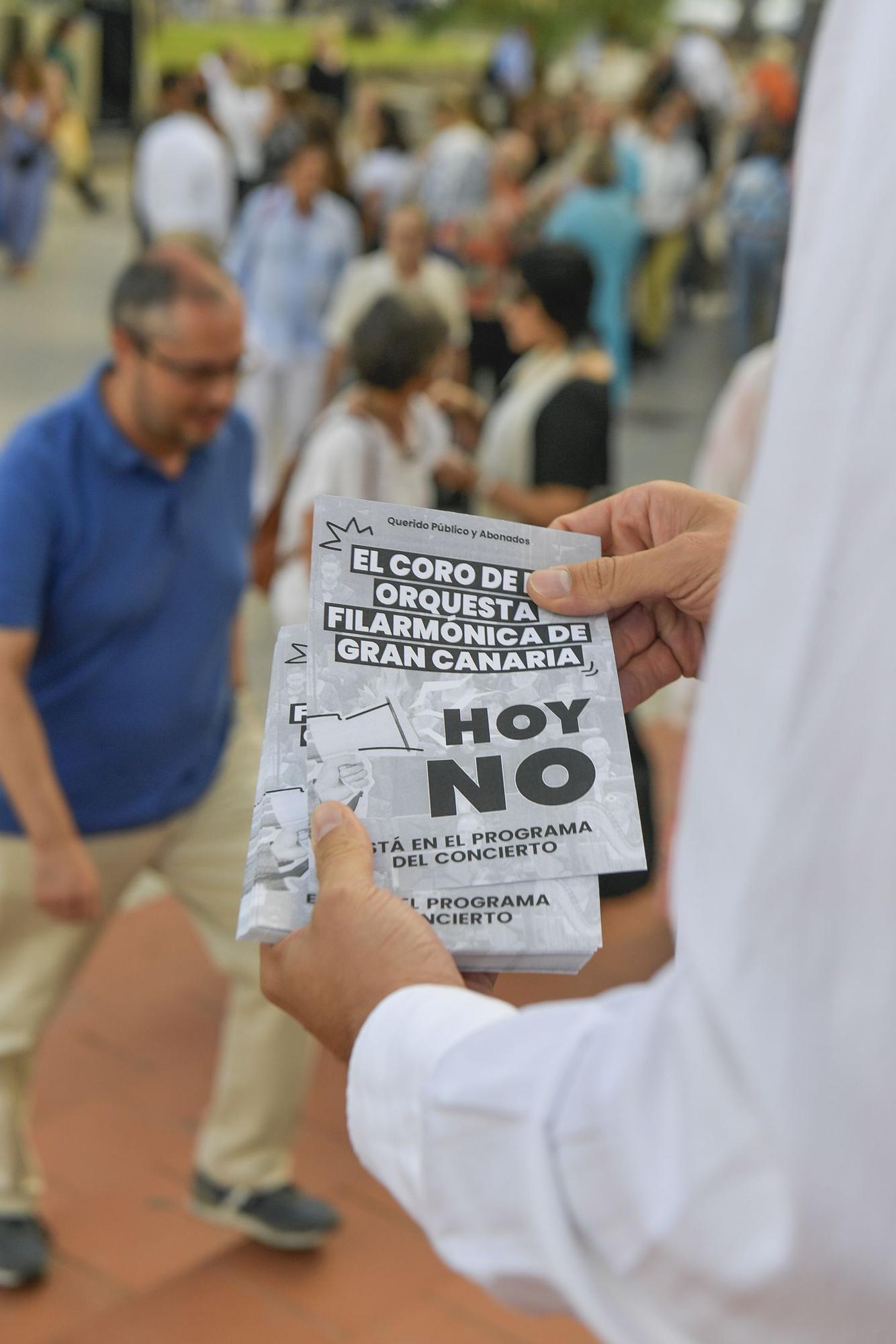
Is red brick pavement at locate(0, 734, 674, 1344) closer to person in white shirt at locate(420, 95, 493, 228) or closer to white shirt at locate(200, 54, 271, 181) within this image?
person in white shirt at locate(420, 95, 493, 228)

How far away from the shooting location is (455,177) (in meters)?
9.44

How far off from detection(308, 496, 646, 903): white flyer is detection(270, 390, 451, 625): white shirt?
92.6 inches

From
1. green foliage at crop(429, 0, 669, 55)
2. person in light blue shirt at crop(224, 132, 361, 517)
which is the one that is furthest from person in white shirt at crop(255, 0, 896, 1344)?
green foliage at crop(429, 0, 669, 55)

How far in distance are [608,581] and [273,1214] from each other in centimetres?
214

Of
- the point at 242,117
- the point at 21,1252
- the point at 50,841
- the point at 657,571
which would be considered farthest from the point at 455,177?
the point at 657,571

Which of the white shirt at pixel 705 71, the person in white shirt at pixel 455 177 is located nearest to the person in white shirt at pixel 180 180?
the person in white shirt at pixel 455 177

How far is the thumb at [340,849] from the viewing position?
1148 mm

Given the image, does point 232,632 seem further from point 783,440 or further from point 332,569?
point 783,440

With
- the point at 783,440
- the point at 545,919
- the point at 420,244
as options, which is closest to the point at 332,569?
the point at 545,919

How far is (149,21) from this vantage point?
18484 mm

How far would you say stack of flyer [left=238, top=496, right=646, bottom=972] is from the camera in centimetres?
119

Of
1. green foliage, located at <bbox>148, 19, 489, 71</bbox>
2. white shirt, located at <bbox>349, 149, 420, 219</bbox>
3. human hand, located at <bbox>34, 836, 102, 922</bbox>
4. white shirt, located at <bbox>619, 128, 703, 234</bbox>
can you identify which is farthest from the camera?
green foliage, located at <bbox>148, 19, 489, 71</bbox>

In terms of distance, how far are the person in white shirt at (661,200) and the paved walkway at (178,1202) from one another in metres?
7.73

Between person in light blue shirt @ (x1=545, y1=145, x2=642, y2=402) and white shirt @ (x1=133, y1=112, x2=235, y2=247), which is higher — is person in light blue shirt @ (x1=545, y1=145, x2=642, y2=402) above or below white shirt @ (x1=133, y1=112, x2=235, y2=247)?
below
